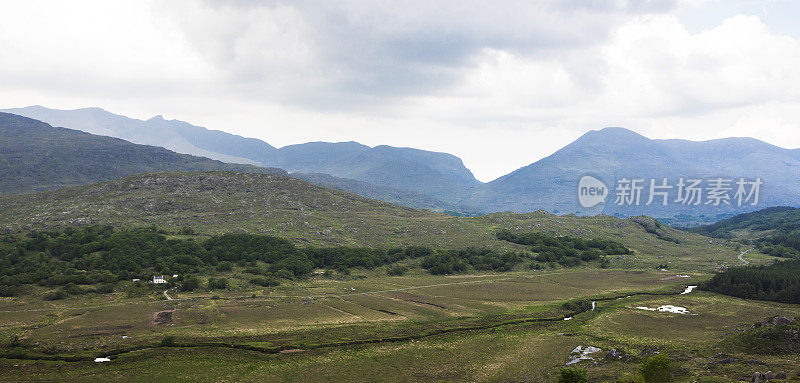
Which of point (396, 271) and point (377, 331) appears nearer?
point (377, 331)

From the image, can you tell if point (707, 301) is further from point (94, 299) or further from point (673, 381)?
point (94, 299)

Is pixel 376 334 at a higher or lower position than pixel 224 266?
higher

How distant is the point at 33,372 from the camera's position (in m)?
55.2

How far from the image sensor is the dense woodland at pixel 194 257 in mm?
114812

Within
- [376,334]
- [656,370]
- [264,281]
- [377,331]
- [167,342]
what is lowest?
[264,281]

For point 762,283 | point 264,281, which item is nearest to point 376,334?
point 264,281

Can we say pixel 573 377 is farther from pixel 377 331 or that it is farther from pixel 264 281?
pixel 264 281

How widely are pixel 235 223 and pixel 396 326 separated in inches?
5302

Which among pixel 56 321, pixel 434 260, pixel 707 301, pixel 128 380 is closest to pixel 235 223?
pixel 434 260

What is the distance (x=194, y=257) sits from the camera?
452ft

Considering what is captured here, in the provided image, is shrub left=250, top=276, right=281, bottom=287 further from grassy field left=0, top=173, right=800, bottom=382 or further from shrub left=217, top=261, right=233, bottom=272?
shrub left=217, top=261, right=233, bottom=272

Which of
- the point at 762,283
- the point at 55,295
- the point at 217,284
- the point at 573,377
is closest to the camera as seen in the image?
the point at 573,377

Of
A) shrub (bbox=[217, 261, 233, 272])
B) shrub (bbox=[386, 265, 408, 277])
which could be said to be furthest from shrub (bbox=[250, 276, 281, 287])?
shrub (bbox=[386, 265, 408, 277])

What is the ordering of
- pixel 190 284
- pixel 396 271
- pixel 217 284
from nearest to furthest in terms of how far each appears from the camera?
1. pixel 190 284
2. pixel 217 284
3. pixel 396 271
